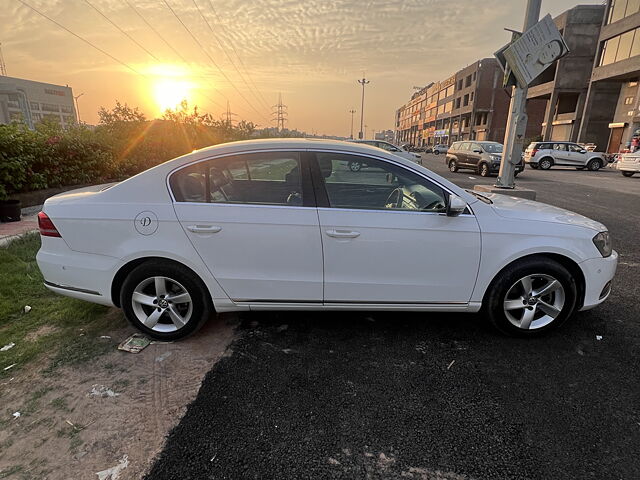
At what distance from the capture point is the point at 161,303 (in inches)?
119

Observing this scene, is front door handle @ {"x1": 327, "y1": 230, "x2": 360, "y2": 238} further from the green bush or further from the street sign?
the green bush

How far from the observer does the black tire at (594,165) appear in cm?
2311

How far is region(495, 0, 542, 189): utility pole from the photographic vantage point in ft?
22.4

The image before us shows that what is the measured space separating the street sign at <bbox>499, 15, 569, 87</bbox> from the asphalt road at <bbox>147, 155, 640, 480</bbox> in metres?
4.91

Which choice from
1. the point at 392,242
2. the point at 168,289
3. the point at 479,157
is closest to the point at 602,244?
the point at 392,242

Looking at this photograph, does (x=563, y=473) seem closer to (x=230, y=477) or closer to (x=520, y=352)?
(x=520, y=352)

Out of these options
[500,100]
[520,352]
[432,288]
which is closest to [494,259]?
[432,288]

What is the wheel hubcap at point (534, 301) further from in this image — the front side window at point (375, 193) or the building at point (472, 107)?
the building at point (472, 107)

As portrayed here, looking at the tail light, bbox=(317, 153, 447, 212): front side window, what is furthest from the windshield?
the tail light

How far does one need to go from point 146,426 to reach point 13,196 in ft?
24.6

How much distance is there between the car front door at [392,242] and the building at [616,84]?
35.6 meters

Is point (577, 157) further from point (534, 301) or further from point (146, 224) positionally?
point (146, 224)

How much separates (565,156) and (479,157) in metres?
8.74

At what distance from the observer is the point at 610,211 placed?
9.22 meters
